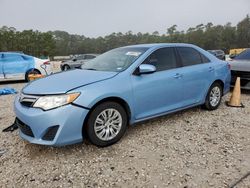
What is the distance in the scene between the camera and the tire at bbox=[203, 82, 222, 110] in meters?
5.27

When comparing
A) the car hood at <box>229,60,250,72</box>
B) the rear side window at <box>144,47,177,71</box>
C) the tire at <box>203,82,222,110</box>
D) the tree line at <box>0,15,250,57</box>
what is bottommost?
the tire at <box>203,82,222,110</box>

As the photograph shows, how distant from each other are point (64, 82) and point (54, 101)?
443mm

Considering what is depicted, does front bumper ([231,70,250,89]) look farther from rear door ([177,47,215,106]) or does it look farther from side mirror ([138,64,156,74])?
side mirror ([138,64,156,74])

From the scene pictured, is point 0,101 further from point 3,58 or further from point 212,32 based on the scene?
point 212,32

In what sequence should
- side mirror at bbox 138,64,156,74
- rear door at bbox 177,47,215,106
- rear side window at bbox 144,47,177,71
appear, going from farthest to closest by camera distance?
rear door at bbox 177,47,215,106, rear side window at bbox 144,47,177,71, side mirror at bbox 138,64,156,74

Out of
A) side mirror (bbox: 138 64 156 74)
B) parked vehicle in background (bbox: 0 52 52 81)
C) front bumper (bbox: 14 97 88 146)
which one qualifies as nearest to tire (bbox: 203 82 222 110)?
side mirror (bbox: 138 64 156 74)

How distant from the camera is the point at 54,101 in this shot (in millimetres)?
3154

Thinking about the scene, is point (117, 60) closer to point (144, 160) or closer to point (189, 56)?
point (189, 56)

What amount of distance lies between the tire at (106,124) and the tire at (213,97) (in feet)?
7.59

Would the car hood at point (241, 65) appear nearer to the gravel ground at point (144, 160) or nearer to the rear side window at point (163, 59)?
the gravel ground at point (144, 160)

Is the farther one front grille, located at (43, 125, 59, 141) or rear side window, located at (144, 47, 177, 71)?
rear side window, located at (144, 47, 177, 71)

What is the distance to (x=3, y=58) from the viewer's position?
1036 cm

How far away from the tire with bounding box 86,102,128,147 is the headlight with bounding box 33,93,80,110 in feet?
1.16

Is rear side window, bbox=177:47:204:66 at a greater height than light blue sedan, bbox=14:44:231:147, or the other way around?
rear side window, bbox=177:47:204:66
